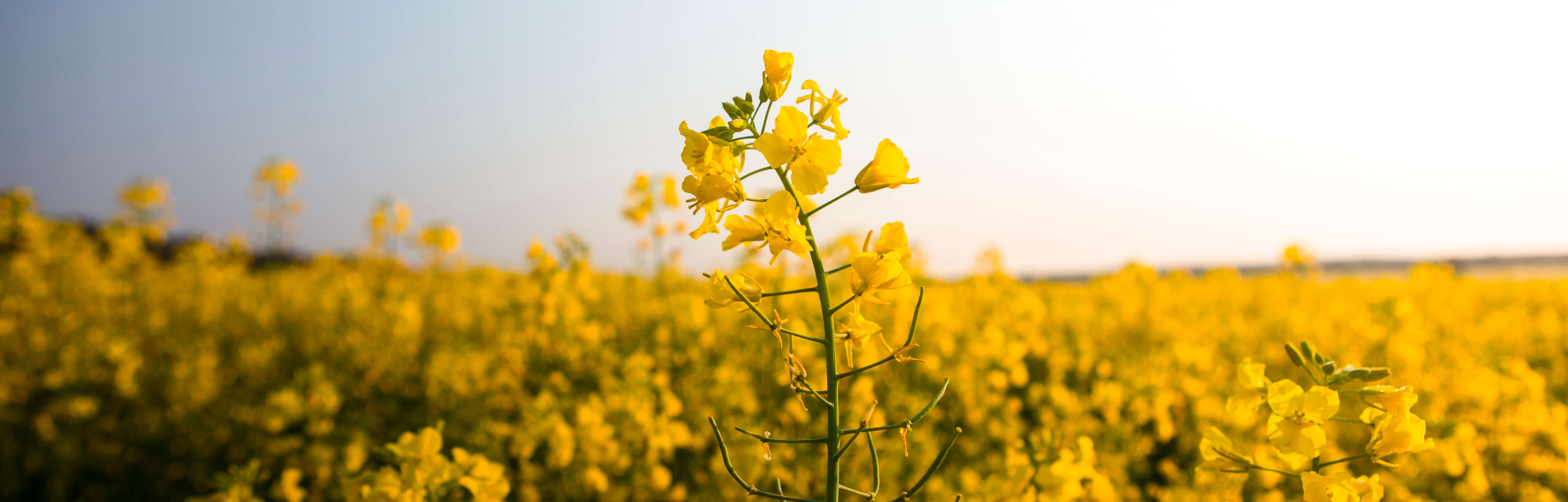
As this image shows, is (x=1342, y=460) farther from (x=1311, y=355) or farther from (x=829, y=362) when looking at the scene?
(x=829, y=362)

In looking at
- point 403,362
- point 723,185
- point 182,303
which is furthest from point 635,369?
point 182,303

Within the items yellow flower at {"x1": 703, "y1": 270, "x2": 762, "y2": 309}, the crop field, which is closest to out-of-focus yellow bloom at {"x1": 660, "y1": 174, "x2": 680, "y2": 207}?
the crop field

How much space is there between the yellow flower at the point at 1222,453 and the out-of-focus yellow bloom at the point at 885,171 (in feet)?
2.27

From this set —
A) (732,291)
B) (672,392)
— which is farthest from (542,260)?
(732,291)

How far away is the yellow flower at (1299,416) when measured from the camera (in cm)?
110

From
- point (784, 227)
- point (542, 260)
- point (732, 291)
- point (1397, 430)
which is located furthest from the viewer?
point (542, 260)

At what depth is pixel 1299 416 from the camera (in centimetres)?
115

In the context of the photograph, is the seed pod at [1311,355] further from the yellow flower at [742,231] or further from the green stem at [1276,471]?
the yellow flower at [742,231]

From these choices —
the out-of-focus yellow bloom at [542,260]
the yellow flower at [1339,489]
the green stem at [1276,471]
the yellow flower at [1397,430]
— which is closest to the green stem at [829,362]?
the green stem at [1276,471]

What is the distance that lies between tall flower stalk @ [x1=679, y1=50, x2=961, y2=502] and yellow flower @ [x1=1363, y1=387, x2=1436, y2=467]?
738 millimetres

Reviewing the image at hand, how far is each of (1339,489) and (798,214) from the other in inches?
36.4

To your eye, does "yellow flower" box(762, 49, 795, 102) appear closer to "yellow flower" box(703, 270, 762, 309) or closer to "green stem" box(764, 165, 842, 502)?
"green stem" box(764, 165, 842, 502)

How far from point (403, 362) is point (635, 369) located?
9.16 ft

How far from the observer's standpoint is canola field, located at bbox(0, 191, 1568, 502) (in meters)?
2.82
